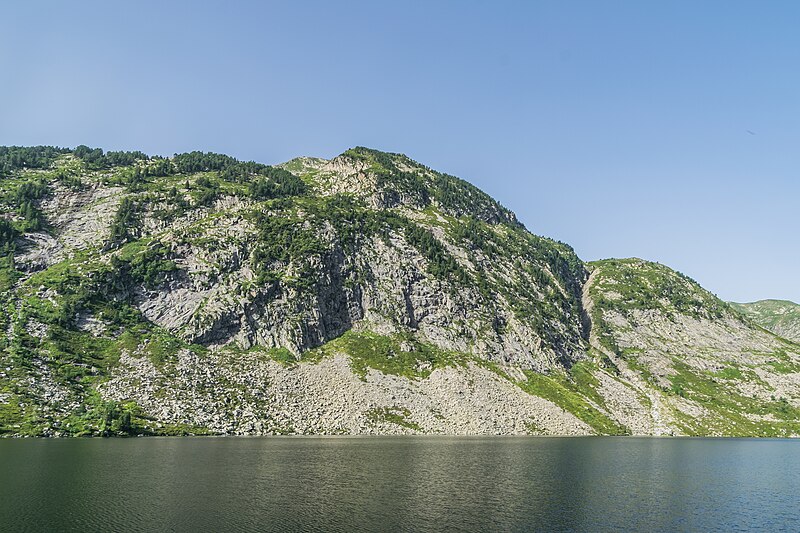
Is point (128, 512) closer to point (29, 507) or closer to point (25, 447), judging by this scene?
point (29, 507)

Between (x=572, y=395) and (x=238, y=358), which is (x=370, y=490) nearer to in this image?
(x=238, y=358)

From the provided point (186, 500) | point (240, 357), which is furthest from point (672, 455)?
point (240, 357)

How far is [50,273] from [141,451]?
10861 cm

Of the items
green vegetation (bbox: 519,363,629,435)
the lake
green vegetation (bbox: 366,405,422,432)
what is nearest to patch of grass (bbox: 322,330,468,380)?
green vegetation (bbox: 366,405,422,432)

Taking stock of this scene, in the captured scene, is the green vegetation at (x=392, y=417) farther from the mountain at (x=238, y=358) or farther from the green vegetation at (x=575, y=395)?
the green vegetation at (x=575, y=395)

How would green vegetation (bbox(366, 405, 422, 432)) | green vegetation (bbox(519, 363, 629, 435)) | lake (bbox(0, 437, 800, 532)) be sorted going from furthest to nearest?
green vegetation (bbox(519, 363, 629, 435)), green vegetation (bbox(366, 405, 422, 432)), lake (bbox(0, 437, 800, 532))

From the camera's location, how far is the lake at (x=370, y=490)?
153 feet

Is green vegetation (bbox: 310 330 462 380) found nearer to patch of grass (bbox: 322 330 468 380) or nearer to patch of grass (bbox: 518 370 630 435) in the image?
patch of grass (bbox: 322 330 468 380)

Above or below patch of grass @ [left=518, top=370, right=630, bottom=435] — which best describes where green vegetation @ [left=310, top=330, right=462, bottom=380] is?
above

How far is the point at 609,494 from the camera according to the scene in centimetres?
6312

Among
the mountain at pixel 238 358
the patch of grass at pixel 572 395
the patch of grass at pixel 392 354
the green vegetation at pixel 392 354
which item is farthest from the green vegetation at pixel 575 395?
the patch of grass at pixel 392 354

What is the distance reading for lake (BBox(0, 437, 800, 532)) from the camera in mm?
46500

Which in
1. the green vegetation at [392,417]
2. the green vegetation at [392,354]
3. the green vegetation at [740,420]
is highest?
the green vegetation at [392,354]

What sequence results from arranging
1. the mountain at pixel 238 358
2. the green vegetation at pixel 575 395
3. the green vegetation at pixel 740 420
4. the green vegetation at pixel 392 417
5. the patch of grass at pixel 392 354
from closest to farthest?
the mountain at pixel 238 358 → the green vegetation at pixel 392 417 → the green vegetation at pixel 575 395 → the patch of grass at pixel 392 354 → the green vegetation at pixel 740 420
